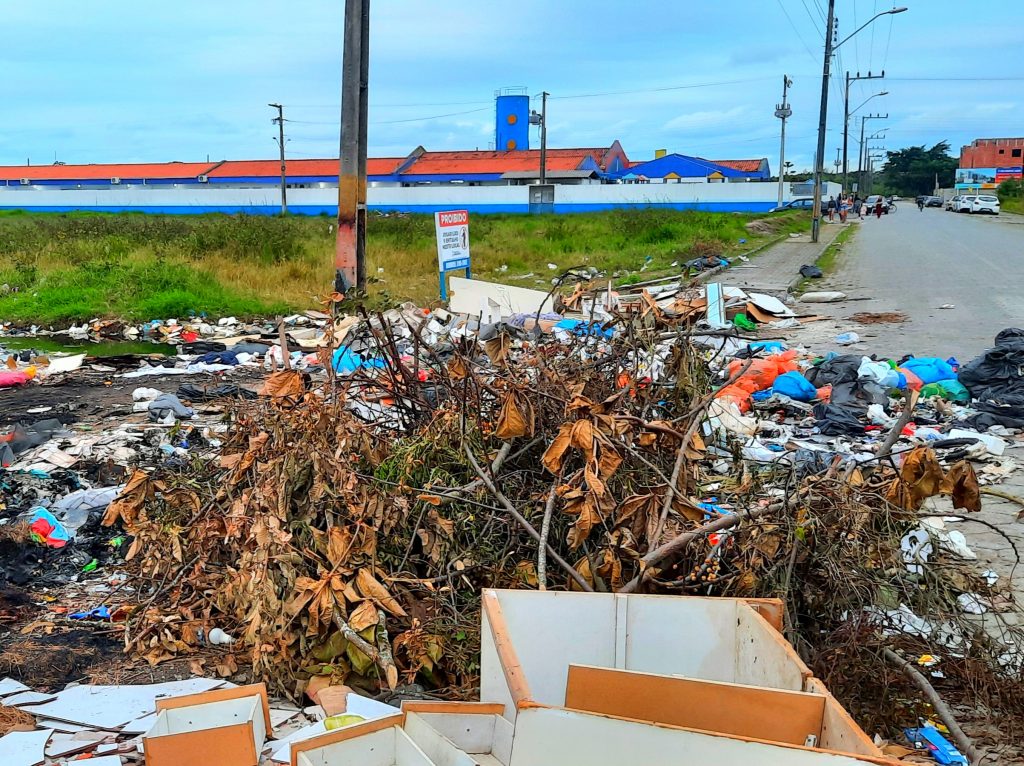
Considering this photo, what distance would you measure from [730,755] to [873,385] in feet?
21.2

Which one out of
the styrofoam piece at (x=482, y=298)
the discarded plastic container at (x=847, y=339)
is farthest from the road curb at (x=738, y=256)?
the styrofoam piece at (x=482, y=298)

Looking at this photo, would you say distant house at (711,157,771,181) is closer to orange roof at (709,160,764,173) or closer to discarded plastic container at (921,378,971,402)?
orange roof at (709,160,764,173)

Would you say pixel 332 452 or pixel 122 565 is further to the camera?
pixel 122 565

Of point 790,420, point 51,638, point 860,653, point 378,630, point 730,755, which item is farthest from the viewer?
point 790,420

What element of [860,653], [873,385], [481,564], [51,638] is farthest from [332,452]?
[873,385]

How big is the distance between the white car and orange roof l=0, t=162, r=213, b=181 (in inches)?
1942

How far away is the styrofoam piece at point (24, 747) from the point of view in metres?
2.99

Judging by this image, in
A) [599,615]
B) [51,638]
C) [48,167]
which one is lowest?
[51,638]

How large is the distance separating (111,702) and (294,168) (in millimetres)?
59072

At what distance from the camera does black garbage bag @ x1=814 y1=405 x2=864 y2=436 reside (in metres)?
7.08

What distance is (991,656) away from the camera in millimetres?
3299

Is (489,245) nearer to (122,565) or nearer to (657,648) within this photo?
(122,565)

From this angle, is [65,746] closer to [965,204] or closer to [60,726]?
[60,726]

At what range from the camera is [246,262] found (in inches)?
681
